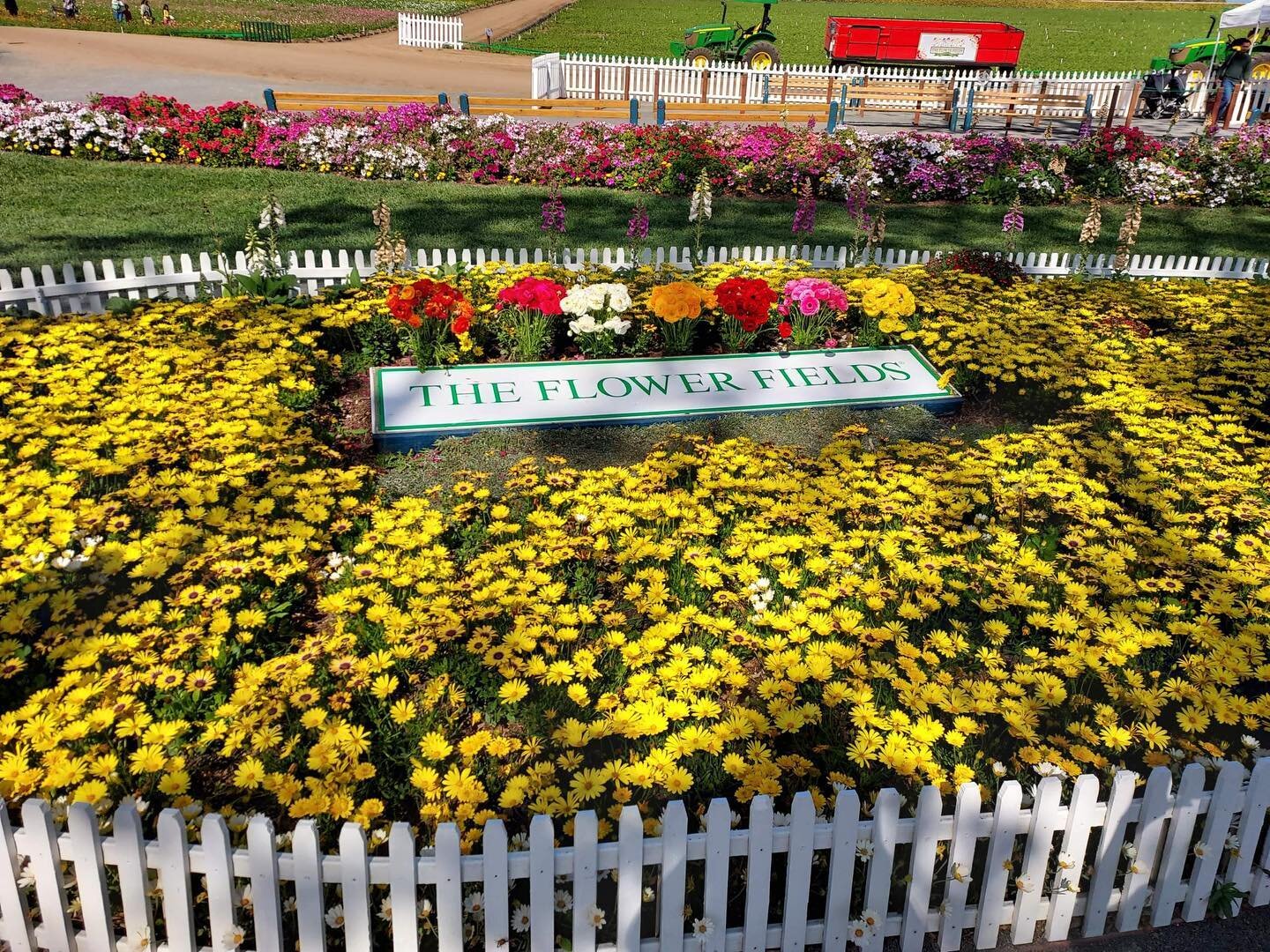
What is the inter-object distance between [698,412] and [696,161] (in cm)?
829

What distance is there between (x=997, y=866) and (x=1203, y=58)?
90.7ft

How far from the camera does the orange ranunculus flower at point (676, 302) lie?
6660 mm

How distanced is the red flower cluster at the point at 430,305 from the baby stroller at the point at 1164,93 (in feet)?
74.6

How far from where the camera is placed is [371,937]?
2.60 m

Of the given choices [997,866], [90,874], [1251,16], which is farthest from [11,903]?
[1251,16]

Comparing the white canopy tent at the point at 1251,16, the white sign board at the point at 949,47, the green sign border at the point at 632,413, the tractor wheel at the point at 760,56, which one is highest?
the white canopy tent at the point at 1251,16

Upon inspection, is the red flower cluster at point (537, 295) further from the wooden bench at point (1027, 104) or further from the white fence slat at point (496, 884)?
the wooden bench at point (1027, 104)

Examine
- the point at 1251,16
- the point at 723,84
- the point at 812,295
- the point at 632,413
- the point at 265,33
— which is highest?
the point at 1251,16

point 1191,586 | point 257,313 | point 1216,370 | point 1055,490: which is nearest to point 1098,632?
point 1191,586

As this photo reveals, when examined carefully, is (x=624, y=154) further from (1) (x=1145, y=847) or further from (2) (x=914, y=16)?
(2) (x=914, y=16)

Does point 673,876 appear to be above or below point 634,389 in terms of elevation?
below

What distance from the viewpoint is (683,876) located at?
8.31ft

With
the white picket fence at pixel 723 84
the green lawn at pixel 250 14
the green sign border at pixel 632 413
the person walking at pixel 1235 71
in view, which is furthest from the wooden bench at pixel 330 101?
the person walking at pixel 1235 71

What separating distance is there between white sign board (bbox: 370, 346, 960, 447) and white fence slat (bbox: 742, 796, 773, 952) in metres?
3.65
